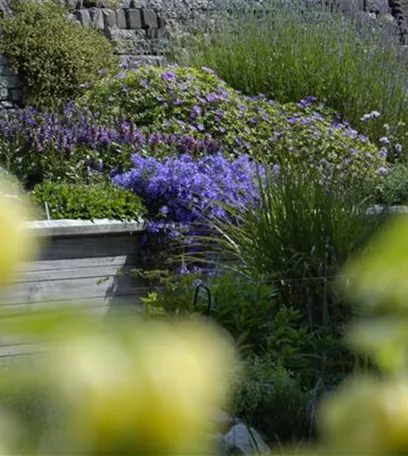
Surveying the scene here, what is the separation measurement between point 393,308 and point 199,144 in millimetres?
6371

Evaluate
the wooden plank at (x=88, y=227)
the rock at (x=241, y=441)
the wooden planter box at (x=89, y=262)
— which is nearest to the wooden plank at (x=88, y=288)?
the wooden planter box at (x=89, y=262)

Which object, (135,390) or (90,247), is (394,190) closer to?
(90,247)

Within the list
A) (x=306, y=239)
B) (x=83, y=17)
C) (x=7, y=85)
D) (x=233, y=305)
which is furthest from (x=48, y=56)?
(x=233, y=305)

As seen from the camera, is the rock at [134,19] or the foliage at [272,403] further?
the rock at [134,19]

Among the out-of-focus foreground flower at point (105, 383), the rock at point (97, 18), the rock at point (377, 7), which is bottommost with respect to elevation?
the rock at point (377, 7)

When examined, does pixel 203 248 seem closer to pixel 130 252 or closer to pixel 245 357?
pixel 130 252

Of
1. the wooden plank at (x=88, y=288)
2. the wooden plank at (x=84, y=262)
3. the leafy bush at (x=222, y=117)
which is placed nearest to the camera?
the wooden plank at (x=88, y=288)

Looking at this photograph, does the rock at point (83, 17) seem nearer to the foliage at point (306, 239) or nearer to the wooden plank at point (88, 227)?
the wooden plank at point (88, 227)

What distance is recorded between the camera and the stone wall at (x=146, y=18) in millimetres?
10242

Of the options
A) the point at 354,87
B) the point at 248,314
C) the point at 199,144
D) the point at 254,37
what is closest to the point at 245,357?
the point at 248,314

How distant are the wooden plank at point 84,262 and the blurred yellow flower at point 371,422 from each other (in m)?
4.60

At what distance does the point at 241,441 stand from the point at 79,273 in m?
2.24

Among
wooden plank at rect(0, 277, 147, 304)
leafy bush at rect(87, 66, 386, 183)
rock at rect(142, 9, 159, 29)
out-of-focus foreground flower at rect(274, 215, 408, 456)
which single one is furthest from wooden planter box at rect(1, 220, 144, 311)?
rock at rect(142, 9, 159, 29)

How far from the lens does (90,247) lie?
525 centimetres
